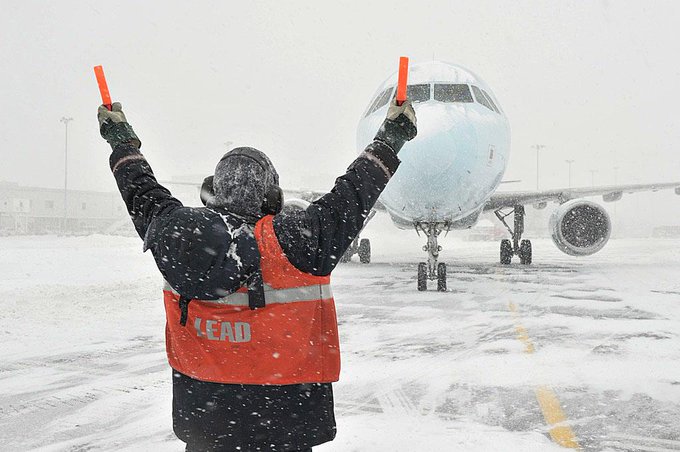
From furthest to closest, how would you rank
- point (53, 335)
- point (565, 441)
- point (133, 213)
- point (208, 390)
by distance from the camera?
1. point (53, 335)
2. point (565, 441)
3. point (133, 213)
4. point (208, 390)

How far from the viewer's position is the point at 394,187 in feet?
30.2

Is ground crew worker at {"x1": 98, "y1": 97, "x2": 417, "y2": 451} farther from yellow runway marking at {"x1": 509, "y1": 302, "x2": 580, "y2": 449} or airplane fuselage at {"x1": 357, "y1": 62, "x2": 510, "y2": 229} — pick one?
airplane fuselage at {"x1": 357, "y1": 62, "x2": 510, "y2": 229}

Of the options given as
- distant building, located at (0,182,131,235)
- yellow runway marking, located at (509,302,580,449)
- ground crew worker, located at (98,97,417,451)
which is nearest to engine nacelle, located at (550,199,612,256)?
yellow runway marking, located at (509,302,580,449)

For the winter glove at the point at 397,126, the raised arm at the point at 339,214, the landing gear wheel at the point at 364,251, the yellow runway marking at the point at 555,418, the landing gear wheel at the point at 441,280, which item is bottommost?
the yellow runway marking at the point at 555,418

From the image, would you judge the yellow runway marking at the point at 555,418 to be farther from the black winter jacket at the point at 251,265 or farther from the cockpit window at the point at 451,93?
the cockpit window at the point at 451,93

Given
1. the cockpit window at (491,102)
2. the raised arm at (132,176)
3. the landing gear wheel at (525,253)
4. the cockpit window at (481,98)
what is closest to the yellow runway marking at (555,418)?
the raised arm at (132,176)

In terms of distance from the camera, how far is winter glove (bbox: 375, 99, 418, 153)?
6.55ft

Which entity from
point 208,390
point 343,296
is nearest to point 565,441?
point 208,390

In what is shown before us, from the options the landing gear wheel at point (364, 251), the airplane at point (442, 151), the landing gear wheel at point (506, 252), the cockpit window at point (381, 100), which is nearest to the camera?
the airplane at point (442, 151)

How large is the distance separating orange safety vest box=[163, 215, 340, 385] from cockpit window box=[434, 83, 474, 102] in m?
8.31

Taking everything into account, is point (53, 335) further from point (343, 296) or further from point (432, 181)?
point (432, 181)

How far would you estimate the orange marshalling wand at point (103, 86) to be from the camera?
87.7 inches

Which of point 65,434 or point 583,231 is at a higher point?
point 583,231

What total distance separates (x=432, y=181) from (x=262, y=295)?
7163 mm
